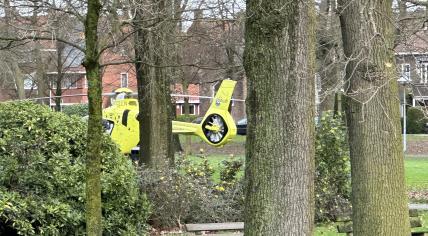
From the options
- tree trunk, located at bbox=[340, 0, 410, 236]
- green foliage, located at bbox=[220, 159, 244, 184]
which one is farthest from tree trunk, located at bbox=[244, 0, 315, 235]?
green foliage, located at bbox=[220, 159, 244, 184]

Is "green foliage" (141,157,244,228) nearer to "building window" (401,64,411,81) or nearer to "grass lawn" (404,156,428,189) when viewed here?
"building window" (401,64,411,81)

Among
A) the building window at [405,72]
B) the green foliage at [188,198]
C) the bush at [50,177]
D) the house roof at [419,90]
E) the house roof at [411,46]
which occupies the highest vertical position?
the house roof at [411,46]

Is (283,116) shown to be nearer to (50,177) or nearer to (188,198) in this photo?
(50,177)

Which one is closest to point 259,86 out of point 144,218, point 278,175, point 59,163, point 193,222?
point 278,175

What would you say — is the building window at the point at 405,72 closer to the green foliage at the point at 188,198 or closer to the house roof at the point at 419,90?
the house roof at the point at 419,90

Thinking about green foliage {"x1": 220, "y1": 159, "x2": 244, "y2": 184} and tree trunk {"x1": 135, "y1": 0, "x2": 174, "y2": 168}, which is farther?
green foliage {"x1": 220, "y1": 159, "x2": 244, "y2": 184}

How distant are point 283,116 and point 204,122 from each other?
1833 centimetres

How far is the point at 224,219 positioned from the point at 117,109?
13.7m

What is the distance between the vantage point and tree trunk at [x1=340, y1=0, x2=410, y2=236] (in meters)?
6.85

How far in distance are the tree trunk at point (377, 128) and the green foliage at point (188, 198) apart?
386cm

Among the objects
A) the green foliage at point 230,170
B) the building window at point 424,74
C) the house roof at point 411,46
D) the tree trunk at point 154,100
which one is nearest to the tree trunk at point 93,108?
the house roof at point 411,46

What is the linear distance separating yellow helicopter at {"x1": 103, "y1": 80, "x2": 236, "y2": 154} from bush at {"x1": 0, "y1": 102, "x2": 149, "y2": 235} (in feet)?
45.3

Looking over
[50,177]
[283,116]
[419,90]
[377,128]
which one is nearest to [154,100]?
[419,90]

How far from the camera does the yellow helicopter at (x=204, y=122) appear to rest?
22.4 metres
